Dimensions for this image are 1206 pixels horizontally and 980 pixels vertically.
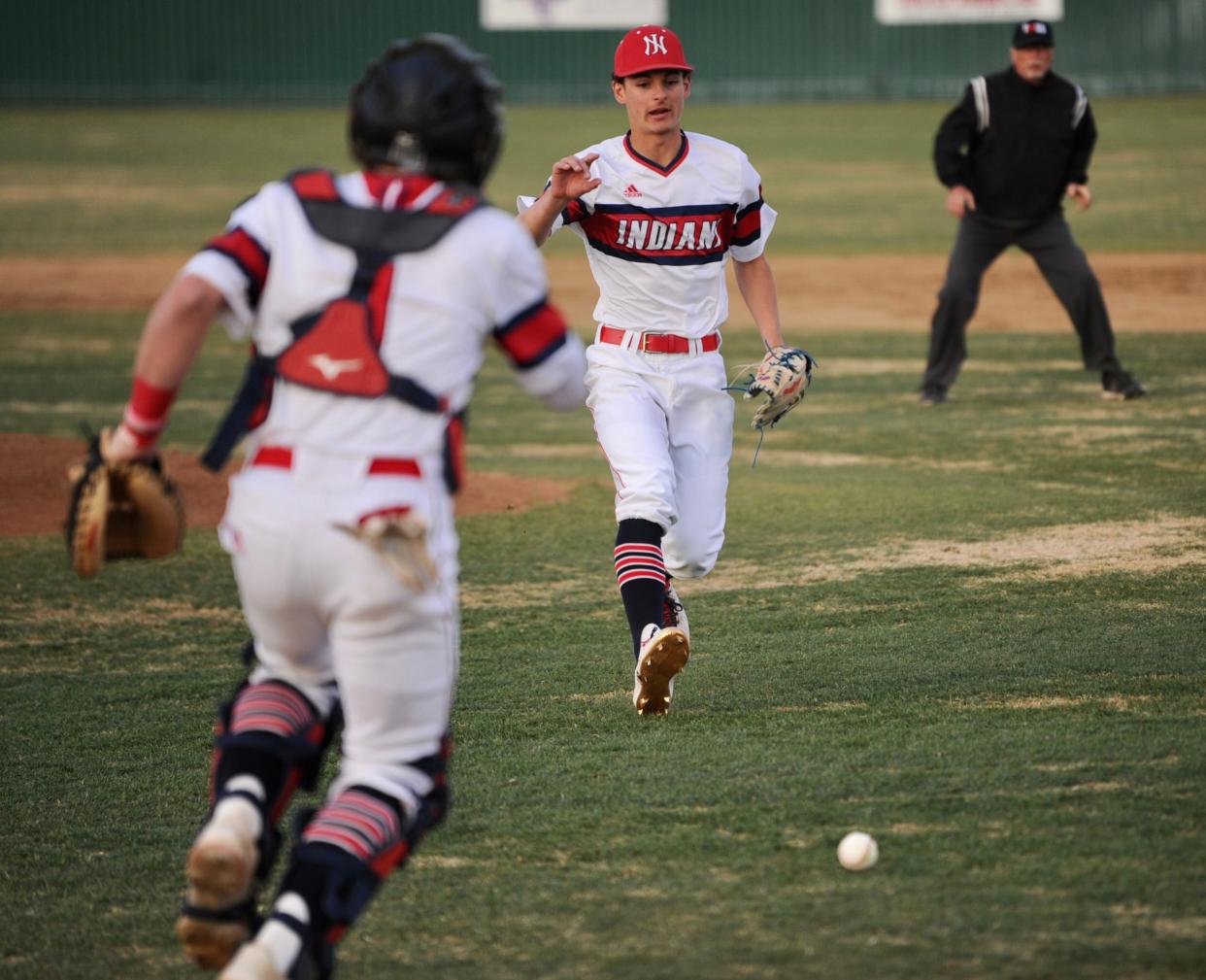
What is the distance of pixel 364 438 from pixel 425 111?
0.66 metres

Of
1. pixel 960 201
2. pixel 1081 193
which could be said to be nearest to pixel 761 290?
pixel 960 201

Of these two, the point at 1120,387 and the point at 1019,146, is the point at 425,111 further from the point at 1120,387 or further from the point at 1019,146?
the point at 1120,387

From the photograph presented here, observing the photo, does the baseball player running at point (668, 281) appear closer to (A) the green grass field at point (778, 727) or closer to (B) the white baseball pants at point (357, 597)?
(A) the green grass field at point (778, 727)

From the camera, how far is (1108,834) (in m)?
4.45

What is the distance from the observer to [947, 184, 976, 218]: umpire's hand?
39.7ft

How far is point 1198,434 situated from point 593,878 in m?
7.83

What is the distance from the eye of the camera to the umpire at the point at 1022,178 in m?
12.2

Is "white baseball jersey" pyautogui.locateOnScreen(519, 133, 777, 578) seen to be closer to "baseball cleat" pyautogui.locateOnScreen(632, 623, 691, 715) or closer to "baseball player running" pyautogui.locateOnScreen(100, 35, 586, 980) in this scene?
"baseball cleat" pyautogui.locateOnScreen(632, 623, 691, 715)

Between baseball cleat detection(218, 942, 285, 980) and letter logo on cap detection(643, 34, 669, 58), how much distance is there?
3797mm

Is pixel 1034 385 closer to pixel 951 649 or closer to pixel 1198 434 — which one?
pixel 1198 434

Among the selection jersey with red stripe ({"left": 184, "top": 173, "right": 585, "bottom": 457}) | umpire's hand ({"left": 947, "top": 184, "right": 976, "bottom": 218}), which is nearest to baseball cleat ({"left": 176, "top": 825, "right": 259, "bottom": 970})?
jersey with red stripe ({"left": 184, "top": 173, "right": 585, "bottom": 457})

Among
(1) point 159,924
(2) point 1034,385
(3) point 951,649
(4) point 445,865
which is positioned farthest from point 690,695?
(2) point 1034,385

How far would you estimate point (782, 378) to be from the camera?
6074 mm

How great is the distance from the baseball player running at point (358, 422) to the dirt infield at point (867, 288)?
13.8m
